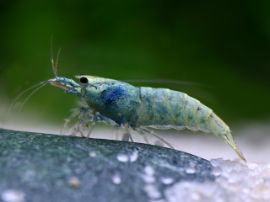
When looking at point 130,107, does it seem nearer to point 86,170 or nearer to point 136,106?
point 136,106

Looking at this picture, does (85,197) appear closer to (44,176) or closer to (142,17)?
(44,176)

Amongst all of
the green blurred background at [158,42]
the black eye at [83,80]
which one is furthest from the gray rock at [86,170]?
the green blurred background at [158,42]

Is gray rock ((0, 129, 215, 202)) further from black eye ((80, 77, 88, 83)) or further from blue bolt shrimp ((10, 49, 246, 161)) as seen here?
black eye ((80, 77, 88, 83))

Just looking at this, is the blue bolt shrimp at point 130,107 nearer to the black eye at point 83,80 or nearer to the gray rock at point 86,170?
the black eye at point 83,80

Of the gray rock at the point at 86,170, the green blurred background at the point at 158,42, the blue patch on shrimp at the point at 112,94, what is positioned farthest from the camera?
the green blurred background at the point at 158,42

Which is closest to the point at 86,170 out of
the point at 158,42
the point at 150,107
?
the point at 150,107

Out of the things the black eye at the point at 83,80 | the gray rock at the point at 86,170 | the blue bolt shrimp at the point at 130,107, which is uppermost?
the black eye at the point at 83,80

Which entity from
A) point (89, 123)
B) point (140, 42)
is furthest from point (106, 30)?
point (89, 123)
